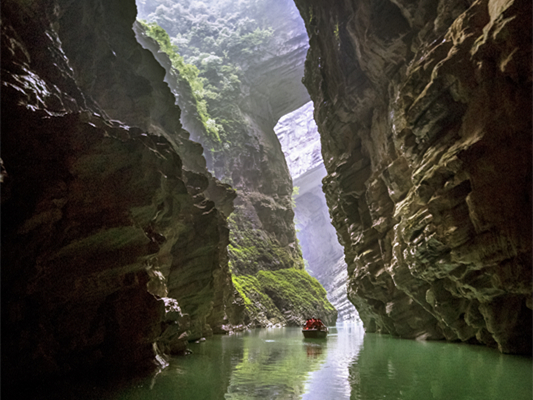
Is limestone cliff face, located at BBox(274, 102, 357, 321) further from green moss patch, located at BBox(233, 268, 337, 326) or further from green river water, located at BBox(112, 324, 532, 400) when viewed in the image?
green river water, located at BBox(112, 324, 532, 400)

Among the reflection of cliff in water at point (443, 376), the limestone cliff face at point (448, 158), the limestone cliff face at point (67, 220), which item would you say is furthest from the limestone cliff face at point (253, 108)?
the limestone cliff face at point (67, 220)

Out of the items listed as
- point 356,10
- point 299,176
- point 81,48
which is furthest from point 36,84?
point 299,176

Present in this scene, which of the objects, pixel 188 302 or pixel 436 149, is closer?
pixel 436 149

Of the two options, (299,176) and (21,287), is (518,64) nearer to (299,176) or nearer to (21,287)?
(21,287)

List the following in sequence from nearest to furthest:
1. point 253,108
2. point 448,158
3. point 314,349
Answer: point 448,158, point 314,349, point 253,108

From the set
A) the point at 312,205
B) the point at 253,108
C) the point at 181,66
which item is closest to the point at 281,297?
the point at 181,66

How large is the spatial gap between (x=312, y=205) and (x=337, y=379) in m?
104

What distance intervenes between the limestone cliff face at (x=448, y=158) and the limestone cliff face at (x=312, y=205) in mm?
54498

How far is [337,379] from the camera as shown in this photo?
31.1ft

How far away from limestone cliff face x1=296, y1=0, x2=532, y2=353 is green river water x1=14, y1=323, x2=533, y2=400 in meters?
2.45

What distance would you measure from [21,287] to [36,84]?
4833mm

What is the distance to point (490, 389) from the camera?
26.2 feet

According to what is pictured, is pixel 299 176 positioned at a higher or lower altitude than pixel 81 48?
higher

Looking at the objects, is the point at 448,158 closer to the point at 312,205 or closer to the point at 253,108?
the point at 253,108
